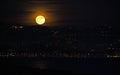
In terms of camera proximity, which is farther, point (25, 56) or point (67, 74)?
point (25, 56)

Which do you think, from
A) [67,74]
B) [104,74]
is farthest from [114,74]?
[67,74]

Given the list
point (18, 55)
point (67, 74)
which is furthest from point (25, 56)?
point (67, 74)

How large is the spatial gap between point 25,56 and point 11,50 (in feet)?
24.2

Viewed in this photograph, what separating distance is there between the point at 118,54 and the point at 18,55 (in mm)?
46725

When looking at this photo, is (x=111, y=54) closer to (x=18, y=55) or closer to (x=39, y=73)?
(x=18, y=55)

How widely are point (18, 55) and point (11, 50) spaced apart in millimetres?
7911

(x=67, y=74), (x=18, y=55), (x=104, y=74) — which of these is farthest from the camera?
(x=18, y=55)

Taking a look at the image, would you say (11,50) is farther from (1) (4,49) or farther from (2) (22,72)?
(2) (22,72)

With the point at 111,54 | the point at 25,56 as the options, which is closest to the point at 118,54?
the point at 111,54

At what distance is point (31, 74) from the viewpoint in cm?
1980

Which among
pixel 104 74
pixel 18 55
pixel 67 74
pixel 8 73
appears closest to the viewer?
pixel 8 73

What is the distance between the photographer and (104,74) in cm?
8306

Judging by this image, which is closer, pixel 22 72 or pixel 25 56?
pixel 22 72

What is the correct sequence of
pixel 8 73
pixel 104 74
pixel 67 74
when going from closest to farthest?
pixel 8 73 → pixel 67 74 → pixel 104 74
